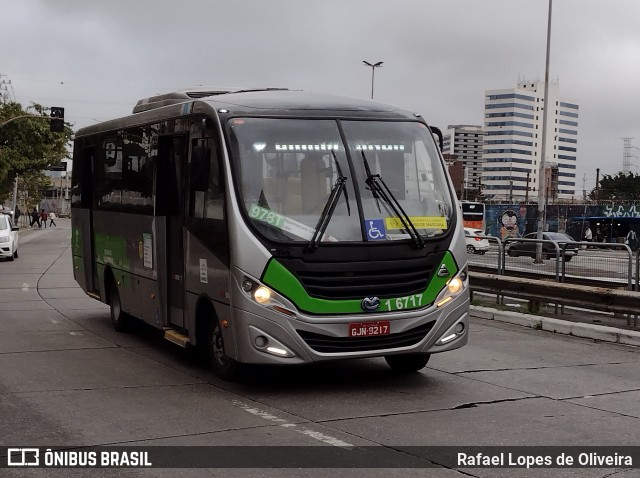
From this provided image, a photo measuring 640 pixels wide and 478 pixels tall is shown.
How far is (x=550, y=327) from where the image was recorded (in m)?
14.1

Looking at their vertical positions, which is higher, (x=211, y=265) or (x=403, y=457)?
(x=211, y=265)

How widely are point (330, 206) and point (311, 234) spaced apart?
1.16 feet

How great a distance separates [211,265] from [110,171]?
441cm

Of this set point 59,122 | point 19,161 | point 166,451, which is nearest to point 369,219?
point 166,451

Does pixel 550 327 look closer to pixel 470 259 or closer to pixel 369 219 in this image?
pixel 470 259

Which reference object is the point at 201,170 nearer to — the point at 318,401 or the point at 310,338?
the point at 310,338

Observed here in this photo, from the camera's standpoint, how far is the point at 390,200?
8.96 m

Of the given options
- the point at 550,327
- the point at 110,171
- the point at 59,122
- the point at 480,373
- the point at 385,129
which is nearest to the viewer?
the point at 385,129

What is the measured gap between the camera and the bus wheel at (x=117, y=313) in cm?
1298

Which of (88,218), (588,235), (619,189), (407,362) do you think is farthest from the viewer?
(619,189)

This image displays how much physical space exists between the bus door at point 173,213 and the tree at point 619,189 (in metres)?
109

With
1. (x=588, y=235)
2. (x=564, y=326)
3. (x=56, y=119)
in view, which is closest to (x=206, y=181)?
(x=564, y=326)

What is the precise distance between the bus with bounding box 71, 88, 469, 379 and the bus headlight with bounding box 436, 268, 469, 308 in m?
0.02

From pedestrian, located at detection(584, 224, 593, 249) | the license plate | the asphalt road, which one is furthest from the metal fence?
pedestrian, located at detection(584, 224, 593, 249)
